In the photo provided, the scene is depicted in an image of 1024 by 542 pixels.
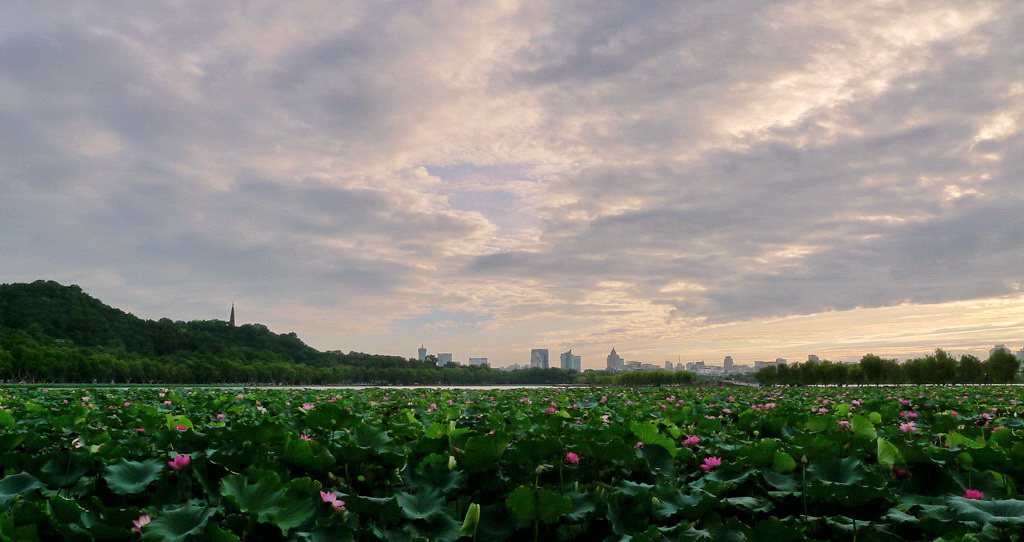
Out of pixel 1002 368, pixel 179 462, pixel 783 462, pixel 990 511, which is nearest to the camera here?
pixel 990 511

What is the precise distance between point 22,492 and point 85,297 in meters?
121

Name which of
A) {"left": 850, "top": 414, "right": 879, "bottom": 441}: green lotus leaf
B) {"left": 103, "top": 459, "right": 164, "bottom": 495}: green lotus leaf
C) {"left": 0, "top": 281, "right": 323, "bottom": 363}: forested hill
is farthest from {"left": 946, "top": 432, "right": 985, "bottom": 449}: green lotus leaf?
{"left": 0, "top": 281, "right": 323, "bottom": 363}: forested hill

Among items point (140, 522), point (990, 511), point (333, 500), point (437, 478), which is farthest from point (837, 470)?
point (140, 522)

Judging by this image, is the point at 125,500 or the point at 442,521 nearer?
the point at 442,521

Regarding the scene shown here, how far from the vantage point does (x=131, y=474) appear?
A: 405cm

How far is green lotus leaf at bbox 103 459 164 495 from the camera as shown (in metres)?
3.87

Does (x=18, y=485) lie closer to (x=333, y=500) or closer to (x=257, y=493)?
(x=257, y=493)


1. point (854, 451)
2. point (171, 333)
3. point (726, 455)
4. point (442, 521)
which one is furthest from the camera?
point (171, 333)

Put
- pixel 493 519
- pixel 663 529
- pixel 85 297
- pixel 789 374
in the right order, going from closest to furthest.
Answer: pixel 663 529
pixel 493 519
pixel 789 374
pixel 85 297

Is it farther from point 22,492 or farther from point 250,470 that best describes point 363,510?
point 22,492

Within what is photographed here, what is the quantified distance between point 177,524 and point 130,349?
120 m

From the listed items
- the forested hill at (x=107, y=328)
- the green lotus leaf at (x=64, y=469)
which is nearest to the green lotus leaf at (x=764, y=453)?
the green lotus leaf at (x=64, y=469)

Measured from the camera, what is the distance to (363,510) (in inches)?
139

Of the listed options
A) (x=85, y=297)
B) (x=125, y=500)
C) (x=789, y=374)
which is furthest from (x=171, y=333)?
(x=125, y=500)
